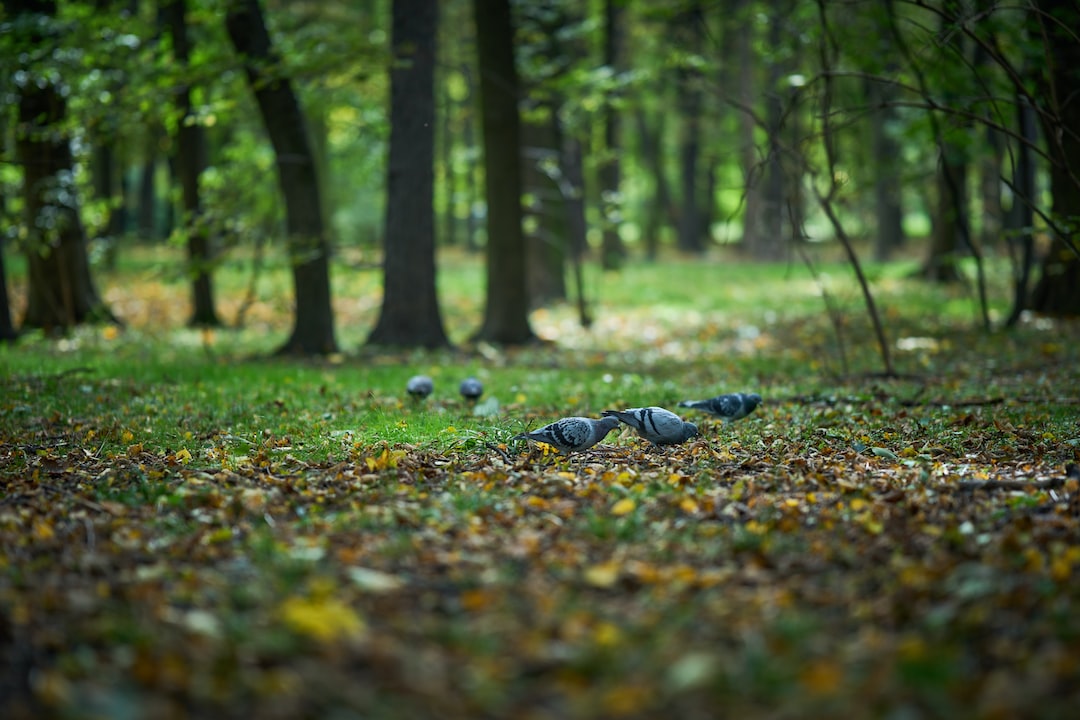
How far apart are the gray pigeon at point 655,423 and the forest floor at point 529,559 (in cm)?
18

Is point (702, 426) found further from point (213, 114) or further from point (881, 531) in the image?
point (213, 114)

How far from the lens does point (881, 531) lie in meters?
4.67

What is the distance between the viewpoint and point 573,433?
20.2ft

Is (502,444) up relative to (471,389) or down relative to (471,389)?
down

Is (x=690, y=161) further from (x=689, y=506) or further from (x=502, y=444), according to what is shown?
(x=689, y=506)

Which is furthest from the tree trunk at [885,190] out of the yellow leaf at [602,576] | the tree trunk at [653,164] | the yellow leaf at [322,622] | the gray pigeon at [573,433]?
the yellow leaf at [322,622]

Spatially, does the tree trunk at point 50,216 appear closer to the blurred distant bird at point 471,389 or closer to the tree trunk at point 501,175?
the tree trunk at point 501,175

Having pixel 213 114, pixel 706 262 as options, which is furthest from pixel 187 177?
pixel 706 262

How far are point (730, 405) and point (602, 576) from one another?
354cm

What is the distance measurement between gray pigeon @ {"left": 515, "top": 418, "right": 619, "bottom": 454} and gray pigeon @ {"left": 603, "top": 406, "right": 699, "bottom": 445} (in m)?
0.12

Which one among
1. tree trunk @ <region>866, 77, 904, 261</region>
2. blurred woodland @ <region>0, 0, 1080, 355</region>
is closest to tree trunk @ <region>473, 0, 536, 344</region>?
blurred woodland @ <region>0, 0, 1080, 355</region>

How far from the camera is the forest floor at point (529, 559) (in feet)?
10.3

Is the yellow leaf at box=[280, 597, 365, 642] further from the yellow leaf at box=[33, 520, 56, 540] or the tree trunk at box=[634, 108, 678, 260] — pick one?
the tree trunk at box=[634, 108, 678, 260]

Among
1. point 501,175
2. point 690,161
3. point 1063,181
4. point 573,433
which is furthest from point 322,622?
point 690,161
